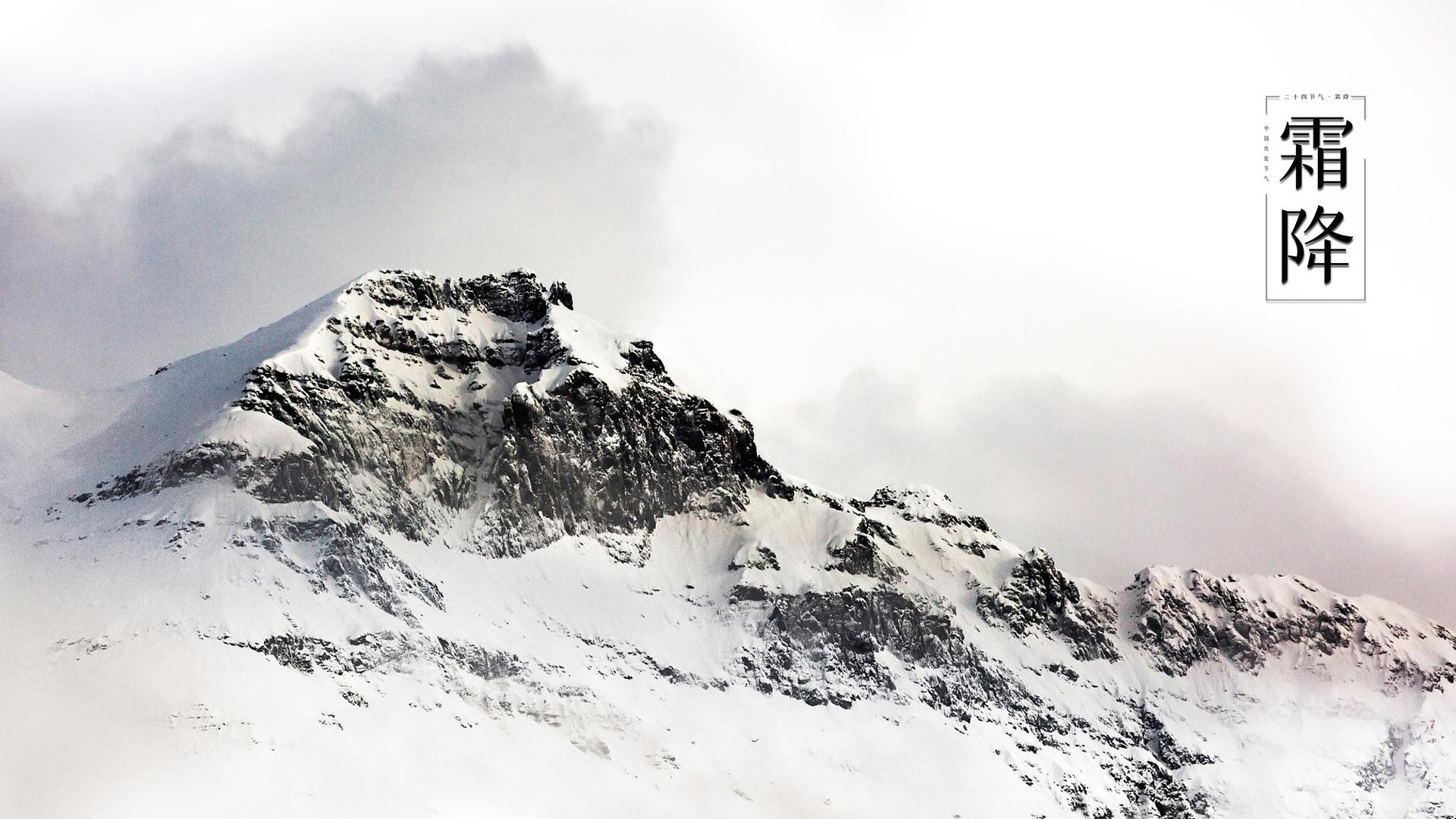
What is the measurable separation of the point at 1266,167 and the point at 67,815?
16045cm

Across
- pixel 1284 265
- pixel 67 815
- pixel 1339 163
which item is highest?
pixel 1339 163

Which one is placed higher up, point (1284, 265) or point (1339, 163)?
point (1339, 163)

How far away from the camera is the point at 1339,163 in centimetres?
18350

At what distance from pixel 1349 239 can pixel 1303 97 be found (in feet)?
54.9

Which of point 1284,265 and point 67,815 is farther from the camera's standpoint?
point 67,815

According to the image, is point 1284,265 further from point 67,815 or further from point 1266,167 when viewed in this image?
point 67,815

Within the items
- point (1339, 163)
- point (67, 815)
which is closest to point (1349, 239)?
point (1339, 163)

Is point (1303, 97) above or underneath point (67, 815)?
above

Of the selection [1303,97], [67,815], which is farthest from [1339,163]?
[67,815]

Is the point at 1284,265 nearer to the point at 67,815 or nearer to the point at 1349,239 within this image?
the point at 1349,239

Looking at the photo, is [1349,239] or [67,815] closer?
[1349,239]

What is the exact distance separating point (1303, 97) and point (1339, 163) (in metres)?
8.37

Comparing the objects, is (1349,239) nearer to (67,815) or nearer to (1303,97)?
(1303,97)

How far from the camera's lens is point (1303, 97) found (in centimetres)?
18375
